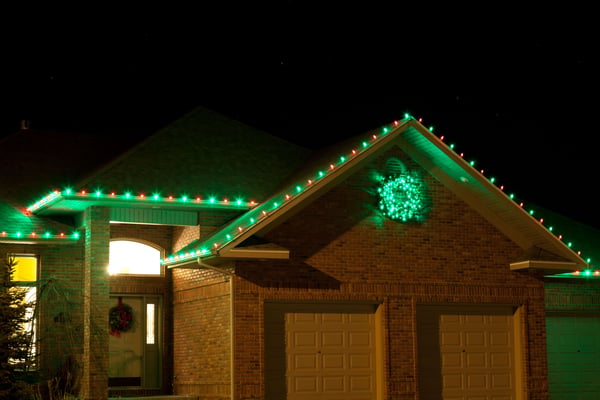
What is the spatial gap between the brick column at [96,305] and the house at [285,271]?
0.03 meters

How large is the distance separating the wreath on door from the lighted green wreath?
6.73 m

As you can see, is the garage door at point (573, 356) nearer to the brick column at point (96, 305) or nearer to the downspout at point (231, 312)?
the downspout at point (231, 312)

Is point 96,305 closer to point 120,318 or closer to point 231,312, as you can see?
point 120,318

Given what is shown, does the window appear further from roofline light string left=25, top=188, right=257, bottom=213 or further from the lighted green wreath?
the lighted green wreath

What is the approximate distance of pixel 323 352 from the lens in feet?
64.0

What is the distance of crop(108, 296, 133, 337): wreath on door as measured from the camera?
22312mm

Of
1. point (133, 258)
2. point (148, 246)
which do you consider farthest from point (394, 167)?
point (133, 258)

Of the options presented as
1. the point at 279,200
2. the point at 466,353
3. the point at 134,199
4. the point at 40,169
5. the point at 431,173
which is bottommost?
the point at 466,353

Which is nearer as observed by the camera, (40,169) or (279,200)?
(279,200)

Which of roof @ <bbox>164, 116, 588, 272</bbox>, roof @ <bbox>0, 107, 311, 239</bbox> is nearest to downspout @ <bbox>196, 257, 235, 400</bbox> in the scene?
roof @ <bbox>164, 116, 588, 272</bbox>

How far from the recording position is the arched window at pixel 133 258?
2258 centimetres

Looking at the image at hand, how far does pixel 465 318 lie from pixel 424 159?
3.68 m

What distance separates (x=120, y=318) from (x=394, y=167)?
747 centimetres

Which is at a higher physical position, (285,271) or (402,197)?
(402,197)
